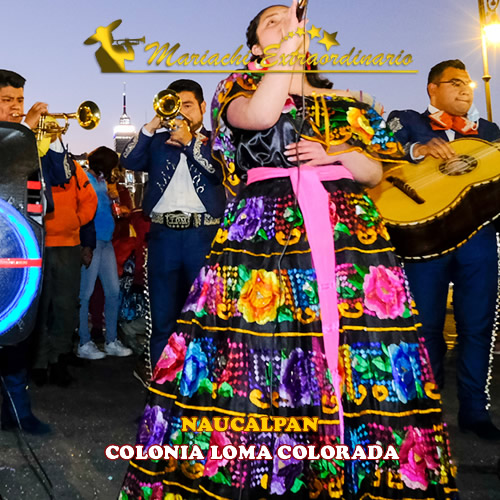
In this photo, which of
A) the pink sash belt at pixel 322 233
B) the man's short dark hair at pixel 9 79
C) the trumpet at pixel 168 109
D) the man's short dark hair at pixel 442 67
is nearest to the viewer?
the pink sash belt at pixel 322 233

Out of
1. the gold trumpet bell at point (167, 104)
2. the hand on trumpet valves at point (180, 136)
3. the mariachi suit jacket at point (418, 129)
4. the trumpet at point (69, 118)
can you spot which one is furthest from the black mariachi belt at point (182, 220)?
the mariachi suit jacket at point (418, 129)

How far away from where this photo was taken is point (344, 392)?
1.83 metres

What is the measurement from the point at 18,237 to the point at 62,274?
10.0ft

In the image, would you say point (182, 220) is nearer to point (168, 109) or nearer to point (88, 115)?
point (168, 109)

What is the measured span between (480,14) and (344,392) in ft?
23.5

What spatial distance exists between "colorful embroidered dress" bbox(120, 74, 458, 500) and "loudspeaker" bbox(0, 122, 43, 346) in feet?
1.75

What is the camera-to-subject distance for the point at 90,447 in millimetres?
3066

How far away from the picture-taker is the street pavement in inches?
102

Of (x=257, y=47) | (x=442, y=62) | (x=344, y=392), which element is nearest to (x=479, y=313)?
(x=442, y=62)

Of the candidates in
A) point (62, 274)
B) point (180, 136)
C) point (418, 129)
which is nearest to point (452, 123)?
point (418, 129)

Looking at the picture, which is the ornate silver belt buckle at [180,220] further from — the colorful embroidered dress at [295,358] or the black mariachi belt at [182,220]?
the colorful embroidered dress at [295,358]

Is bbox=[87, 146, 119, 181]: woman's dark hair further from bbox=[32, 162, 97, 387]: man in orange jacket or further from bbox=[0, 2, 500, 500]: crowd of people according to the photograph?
bbox=[0, 2, 500, 500]: crowd of people

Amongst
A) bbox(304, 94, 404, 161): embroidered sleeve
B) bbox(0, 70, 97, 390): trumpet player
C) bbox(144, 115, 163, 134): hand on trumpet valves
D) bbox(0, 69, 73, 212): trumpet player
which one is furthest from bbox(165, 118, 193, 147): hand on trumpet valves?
bbox(304, 94, 404, 161): embroidered sleeve

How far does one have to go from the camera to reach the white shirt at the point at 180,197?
11.9 feet
